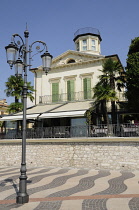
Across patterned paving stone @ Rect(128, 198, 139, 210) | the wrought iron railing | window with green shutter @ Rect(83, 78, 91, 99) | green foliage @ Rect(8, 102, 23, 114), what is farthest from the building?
patterned paving stone @ Rect(128, 198, 139, 210)

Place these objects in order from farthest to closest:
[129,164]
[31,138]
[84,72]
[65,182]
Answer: [84,72], [31,138], [129,164], [65,182]

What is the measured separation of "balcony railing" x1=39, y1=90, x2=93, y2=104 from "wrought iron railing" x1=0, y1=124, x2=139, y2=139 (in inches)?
245

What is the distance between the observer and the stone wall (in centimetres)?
1353

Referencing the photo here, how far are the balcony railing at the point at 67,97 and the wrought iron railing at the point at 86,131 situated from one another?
6220 mm

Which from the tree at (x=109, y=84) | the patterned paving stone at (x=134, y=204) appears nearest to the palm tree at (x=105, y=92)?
the tree at (x=109, y=84)

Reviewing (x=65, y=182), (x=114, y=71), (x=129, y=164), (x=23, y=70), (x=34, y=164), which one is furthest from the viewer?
(x=114, y=71)

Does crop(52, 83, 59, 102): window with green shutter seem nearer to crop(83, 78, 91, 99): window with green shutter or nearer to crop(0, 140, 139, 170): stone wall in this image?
crop(83, 78, 91, 99): window with green shutter

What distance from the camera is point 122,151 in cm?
1366

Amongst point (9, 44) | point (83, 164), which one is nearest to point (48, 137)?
point (83, 164)

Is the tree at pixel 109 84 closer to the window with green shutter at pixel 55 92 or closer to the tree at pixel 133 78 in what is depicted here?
the tree at pixel 133 78

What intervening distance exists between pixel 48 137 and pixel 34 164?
249 cm

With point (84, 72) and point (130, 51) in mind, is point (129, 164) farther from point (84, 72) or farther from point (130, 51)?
point (84, 72)

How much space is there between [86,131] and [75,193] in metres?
7.56

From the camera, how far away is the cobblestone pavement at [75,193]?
266 inches
